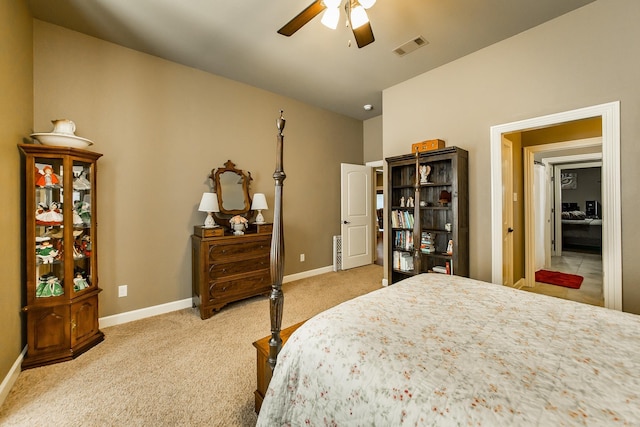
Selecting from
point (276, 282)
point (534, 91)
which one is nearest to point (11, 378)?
point (276, 282)

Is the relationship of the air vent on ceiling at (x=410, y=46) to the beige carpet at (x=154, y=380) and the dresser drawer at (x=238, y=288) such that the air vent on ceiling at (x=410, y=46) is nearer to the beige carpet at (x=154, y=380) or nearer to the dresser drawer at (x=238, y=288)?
the dresser drawer at (x=238, y=288)

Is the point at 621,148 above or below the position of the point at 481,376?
above

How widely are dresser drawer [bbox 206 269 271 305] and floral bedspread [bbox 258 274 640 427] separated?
1.97 meters

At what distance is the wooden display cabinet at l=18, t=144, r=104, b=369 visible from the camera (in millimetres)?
2023

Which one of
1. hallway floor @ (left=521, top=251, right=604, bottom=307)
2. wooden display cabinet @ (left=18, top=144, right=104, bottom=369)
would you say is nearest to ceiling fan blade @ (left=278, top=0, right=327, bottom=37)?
wooden display cabinet @ (left=18, top=144, right=104, bottom=369)

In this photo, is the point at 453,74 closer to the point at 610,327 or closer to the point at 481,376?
the point at 610,327

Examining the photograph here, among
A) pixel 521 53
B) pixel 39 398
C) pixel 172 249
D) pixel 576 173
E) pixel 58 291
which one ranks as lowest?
pixel 39 398

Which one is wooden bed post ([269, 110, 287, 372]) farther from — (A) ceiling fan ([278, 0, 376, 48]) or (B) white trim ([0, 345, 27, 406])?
(B) white trim ([0, 345, 27, 406])

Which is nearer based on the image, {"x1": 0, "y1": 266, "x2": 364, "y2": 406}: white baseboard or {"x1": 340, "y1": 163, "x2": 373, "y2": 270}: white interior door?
{"x1": 0, "y1": 266, "x2": 364, "y2": 406}: white baseboard

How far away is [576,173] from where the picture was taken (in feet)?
25.3

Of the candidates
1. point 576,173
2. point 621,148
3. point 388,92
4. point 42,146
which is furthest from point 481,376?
point 576,173

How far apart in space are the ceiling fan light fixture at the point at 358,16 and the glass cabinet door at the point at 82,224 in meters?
2.49

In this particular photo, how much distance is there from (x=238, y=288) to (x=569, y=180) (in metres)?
9.76

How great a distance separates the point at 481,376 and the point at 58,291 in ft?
9.64
